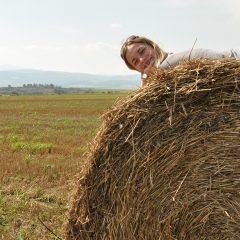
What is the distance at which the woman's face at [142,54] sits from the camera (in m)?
4.07

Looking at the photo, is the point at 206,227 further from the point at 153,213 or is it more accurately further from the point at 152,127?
the point at 152,127

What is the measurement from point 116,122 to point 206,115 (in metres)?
0.80

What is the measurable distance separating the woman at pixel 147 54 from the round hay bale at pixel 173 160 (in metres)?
0.82

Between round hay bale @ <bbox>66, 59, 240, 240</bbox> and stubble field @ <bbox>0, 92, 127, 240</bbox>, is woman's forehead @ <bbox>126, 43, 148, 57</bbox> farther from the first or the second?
round hay bale @ <bbox>66, 59, 240, 240</bbox>

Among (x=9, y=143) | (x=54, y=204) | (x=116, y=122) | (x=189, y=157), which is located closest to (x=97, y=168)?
(x=116, y=122)

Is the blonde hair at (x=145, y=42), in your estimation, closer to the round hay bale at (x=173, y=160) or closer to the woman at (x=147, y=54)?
the woman at (x=147, y=54)

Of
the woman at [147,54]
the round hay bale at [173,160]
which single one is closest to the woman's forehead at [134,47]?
the woman at [147,54]

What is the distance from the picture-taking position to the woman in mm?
3879

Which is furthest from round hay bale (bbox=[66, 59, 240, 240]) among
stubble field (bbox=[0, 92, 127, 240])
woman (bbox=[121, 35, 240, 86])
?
woman (bbox=[121, 35, 240, 86])

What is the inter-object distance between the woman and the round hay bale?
0.82 metres

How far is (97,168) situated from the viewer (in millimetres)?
3264

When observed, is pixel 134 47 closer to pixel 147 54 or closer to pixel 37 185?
pixel 147 54

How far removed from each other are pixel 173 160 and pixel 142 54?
1508mm

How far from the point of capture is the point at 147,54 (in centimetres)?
407
